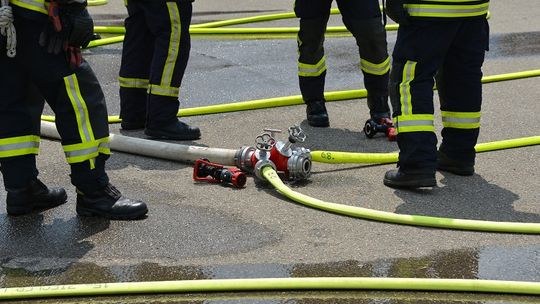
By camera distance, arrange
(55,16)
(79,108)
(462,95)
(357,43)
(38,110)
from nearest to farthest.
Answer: (55,16) < (79,108) < (38,110) < (462,95) < (357,43)

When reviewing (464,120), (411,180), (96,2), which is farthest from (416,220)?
(96,2)

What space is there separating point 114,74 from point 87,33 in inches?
136

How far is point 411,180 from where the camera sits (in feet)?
17.2

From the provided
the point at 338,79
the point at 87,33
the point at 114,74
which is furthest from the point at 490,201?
the point at 114,74

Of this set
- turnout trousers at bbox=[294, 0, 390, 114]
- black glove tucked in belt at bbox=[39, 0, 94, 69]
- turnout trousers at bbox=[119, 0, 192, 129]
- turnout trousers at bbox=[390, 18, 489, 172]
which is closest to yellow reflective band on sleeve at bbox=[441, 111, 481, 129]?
turnout trousers at bbox=[390, 18, 489, 172]

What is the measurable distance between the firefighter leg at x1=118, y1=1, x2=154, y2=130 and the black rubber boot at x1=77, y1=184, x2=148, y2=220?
1726 mm

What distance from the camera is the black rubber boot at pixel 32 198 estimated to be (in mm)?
4910

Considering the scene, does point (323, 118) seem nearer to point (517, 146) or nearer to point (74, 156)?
point (517, 146)

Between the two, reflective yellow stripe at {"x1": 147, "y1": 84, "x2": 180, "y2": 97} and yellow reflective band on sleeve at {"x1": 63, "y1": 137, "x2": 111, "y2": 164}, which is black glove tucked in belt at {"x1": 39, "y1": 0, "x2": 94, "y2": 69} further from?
reflective yellow stripe at {"x1": 147, "y1": 84, "x2": 180, "y2": 97}

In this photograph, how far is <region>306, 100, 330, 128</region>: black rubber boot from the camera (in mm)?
6641

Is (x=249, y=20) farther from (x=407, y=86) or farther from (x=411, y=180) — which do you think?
(x=411, y=180)

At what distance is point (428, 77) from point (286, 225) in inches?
47.7

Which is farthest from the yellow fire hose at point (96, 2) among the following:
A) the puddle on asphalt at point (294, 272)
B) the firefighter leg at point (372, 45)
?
the puddle on asphalt at point (294, 272)

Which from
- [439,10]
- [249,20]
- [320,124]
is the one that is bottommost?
[320,124]
